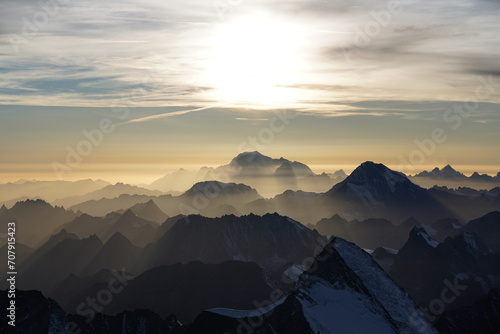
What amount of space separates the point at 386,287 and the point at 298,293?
34562 mm

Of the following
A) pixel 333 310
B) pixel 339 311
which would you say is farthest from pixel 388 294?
pixel 333 310

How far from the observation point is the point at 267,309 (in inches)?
7288

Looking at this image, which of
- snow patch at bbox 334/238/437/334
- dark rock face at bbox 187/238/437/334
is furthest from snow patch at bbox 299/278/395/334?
snow patch at bbox 334/238/437/334

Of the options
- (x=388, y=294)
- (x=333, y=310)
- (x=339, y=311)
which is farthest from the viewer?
(x=388, y=294)

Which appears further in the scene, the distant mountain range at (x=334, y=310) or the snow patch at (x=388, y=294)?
Result: the snow patch at (x=388, y=294)

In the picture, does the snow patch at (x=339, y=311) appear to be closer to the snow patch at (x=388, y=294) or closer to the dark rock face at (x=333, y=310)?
the dark rock face at (x=333, y=310)

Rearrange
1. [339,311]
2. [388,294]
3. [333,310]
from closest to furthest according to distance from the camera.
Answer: [339,311]
[333,310]
[388,294]

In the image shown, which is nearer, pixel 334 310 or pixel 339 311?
pixel 339 311

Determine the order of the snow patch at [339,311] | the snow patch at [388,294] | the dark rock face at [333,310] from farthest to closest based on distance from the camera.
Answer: the snow patch at [388,294]
the dark rock face at [333,310]
the snow patch at [339,311]

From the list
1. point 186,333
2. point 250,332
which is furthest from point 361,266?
point 186,333

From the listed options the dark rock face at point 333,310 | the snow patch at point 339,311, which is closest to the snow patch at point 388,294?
the dark rock face at point 333,310

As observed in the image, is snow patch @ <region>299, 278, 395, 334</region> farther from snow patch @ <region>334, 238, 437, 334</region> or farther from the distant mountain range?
snow patch @ <region>334, 238, 437, 334</region>

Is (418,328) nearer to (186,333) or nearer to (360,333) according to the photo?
(360,333)

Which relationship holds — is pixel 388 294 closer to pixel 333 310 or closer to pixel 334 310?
pixel 334 310
